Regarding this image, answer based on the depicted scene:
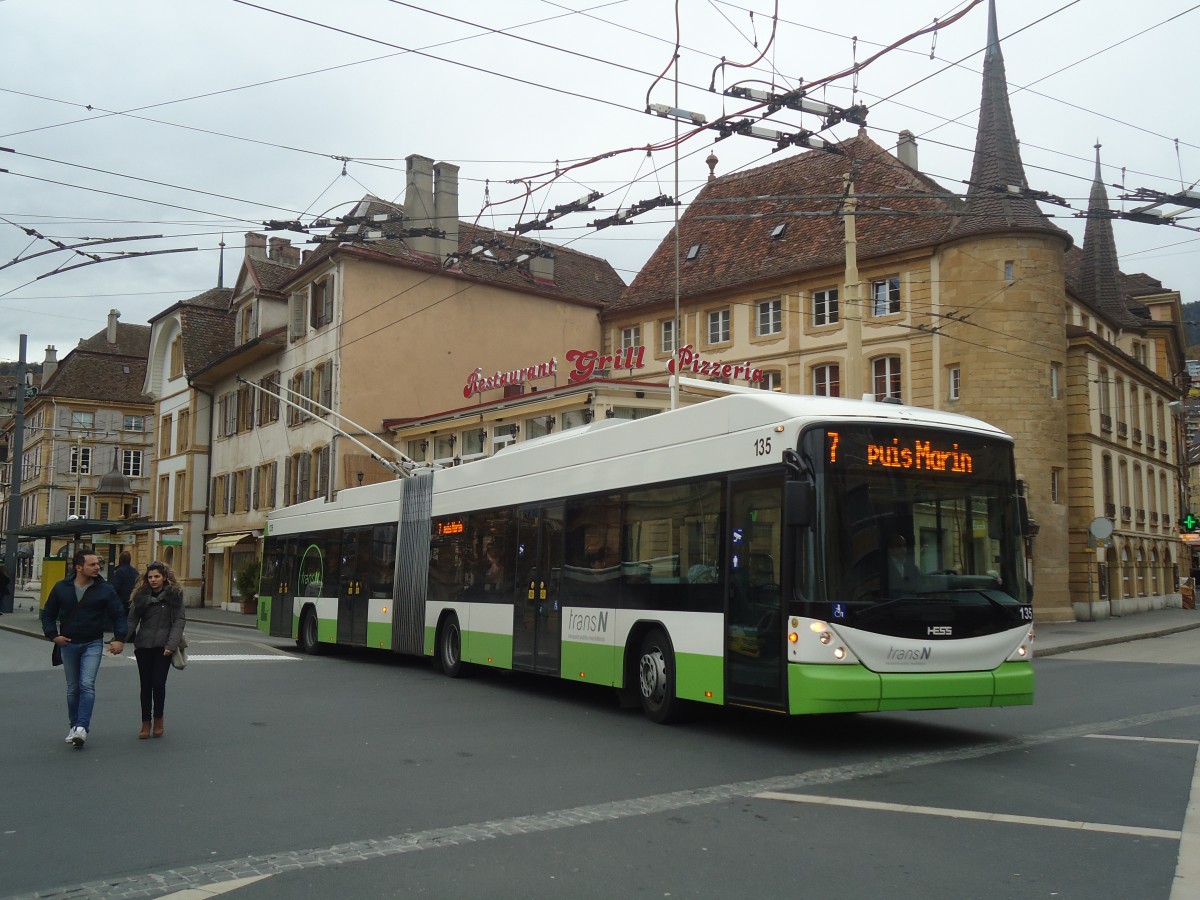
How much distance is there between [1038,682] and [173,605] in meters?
11.8

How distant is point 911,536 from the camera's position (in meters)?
10.1

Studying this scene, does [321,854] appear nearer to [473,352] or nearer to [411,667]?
[411,667]

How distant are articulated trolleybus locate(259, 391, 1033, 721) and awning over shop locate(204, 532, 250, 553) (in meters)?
32.4

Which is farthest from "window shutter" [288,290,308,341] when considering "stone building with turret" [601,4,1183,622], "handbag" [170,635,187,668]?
"handbag" [170,635,187,668]

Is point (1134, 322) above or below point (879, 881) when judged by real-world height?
above

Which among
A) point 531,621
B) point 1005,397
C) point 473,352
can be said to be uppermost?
point 473,352

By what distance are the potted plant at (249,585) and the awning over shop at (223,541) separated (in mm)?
2693

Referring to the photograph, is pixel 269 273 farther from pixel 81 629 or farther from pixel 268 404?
pixel 81 629

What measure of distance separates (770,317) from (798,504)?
2917 cm

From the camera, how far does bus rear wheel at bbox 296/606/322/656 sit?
22531 mm

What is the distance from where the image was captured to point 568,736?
11.2m

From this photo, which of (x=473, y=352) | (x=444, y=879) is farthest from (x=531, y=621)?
(x=473, y=352)

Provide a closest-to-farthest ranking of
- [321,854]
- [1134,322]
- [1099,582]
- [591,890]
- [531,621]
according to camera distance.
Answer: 1. [591,890]
2. [321,854]
3. [531,621]
4. [1099,582]
5. [1134,322]

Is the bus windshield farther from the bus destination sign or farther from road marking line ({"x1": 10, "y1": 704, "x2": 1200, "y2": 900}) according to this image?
road marking line ({"x1": 10, "y1": 704, "x2": 1200, "y2": 900})
